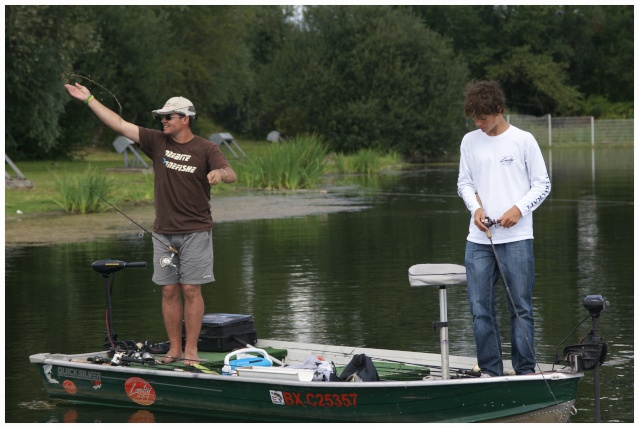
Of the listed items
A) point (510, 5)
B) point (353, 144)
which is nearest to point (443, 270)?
point (353, 144)

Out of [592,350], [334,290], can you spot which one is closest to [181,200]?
[592,350]

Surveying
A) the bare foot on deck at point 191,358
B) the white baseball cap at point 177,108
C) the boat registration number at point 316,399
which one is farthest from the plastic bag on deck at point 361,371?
the white baseball cap at point 177,108

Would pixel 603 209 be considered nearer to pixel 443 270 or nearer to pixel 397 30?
pixel 443 270

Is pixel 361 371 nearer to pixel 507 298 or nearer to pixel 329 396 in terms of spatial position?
pixel 329 396

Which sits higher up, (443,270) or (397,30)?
(397,30)

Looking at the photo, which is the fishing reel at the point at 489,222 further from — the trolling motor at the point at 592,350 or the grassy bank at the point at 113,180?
the grassy bank at the point at 113,180

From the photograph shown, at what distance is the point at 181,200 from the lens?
9070mm

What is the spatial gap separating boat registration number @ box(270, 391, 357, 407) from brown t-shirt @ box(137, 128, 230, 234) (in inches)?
60.0

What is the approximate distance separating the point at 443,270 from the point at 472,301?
288 mm

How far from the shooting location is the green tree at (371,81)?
54.7 metres

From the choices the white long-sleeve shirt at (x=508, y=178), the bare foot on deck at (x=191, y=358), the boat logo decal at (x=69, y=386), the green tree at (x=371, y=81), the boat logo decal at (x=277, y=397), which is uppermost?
the green tree at (x=371, y=81)

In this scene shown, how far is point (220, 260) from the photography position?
17656mm

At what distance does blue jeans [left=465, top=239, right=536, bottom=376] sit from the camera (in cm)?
806

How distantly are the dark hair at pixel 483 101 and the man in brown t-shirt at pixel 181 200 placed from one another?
6.05 ft
